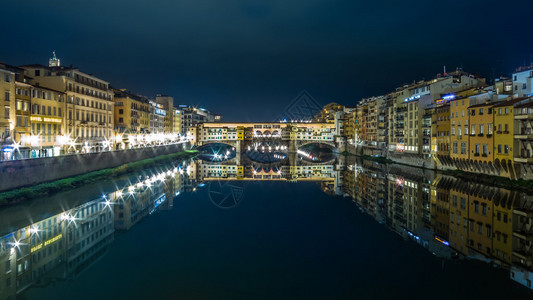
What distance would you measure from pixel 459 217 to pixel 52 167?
22.3 meters

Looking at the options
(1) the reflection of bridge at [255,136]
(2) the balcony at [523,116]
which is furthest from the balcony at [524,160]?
(1) the reflection of bridge at [255,136]

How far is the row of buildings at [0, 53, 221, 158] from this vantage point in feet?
82.3

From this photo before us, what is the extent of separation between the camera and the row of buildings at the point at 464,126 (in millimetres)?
22203

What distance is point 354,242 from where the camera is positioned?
1306cm

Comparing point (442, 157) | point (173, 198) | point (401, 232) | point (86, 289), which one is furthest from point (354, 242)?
point (442, 157)

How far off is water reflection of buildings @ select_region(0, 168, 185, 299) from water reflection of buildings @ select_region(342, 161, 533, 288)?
37.8 feet

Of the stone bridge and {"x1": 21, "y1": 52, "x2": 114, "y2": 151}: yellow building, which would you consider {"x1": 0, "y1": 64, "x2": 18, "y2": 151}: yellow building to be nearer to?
{"x1": 21, "y1": 52, "x2": 114, "y2": 151}: yellow building

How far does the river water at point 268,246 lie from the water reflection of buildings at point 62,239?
45 mm

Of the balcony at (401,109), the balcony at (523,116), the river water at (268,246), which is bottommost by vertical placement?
the river water at (268,246)

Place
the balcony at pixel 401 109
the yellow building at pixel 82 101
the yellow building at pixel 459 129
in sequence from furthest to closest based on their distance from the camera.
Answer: the balcony at pixel 401 109 < the yellow building at pixel 82 101 < the yellow building at pixel 459 129

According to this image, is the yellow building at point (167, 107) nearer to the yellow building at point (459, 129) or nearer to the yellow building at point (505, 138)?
the yellow building at point (459, 129)

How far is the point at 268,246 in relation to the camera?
1226 centimetres

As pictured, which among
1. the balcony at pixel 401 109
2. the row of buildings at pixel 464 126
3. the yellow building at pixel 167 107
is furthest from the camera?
the yellow building at pixel 167 107

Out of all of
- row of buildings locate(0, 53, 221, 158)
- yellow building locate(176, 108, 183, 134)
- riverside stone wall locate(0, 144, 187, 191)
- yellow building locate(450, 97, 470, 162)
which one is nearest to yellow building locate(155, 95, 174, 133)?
yellow building locate(176, 108, 183, 134)
